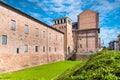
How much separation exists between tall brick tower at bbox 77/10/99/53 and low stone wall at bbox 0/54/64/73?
1977cm

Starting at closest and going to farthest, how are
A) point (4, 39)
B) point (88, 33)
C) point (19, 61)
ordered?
1. point (4, 39)
2. point (19, 61)
3. point (88, 33)

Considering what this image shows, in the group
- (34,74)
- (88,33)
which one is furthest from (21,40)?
(88,33)

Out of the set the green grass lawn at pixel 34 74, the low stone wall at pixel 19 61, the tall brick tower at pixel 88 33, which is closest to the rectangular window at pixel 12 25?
the low stone wall at pixel 19 61

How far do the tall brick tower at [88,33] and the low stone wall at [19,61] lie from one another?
778 inches

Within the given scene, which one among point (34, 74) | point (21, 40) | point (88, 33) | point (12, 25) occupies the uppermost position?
point (88, 33)

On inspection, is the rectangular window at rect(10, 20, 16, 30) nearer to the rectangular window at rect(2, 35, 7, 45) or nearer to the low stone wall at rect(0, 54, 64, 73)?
the rectangular window at rect(2, 35, 7, 45)

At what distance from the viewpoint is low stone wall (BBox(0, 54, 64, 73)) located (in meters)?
16.2

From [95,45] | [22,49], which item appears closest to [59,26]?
[95,45]

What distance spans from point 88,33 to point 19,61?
29.3 m

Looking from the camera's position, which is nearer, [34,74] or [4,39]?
[34,74]

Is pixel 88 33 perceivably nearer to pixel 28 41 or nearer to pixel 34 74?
pixel 28 41

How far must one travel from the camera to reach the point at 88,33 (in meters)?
42.9

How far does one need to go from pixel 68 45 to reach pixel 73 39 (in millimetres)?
6241

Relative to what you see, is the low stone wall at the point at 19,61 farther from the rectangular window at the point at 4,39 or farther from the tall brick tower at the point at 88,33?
the tall brick tower at the point at 88,33
